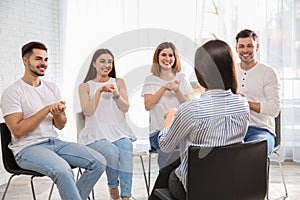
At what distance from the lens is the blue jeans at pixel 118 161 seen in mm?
2998

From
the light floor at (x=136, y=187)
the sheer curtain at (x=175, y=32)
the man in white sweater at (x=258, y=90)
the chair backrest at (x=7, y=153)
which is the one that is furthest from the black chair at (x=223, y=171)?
the sheer curtain at (x=175, y=32)

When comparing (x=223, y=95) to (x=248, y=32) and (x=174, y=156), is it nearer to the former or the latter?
(x=174, y=156)

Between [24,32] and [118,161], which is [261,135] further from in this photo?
[24,32]

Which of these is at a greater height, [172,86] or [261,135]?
[172,86]

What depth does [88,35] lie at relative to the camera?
4.91 metres

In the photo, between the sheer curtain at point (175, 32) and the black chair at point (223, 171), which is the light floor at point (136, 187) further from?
the black chair at point (223, 171)

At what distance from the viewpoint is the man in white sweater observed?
9.83 feet

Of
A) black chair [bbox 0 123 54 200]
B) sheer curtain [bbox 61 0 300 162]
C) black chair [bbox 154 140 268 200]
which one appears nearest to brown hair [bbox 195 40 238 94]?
black chair [bbox 154 140 268 200]

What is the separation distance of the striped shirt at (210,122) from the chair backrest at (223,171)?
96 millimetres

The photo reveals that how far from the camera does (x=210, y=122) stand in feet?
6.53

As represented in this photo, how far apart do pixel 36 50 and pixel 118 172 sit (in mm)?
949

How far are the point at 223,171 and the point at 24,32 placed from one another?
114 inches

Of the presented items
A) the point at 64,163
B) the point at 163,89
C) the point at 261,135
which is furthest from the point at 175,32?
the point at 64,163

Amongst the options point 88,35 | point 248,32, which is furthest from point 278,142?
point 88,35
